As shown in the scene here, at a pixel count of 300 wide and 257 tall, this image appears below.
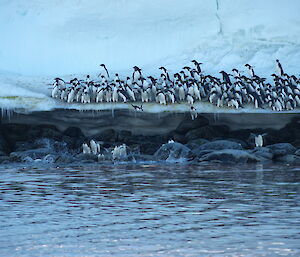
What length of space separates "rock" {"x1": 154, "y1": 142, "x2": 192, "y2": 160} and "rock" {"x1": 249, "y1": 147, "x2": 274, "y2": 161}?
1923mm

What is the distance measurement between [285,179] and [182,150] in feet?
23.0

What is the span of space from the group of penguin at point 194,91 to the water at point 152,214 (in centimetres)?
832

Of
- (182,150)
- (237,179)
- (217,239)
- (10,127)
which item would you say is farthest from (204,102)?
(217,239)

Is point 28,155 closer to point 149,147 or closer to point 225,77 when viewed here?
point 149,147

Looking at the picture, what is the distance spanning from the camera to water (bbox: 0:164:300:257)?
8.75 metres

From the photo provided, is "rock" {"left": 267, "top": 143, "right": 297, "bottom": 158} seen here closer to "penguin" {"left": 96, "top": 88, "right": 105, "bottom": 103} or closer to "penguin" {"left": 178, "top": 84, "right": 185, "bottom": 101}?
"penguin" {"left": 178, "top": 84, "right": 185, "bottom": 101}

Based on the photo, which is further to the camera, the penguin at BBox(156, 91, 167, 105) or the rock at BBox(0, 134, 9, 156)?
the penguin at BBox(156, 91, 167, 105)

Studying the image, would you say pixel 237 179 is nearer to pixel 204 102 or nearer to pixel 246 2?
pixel 204 102

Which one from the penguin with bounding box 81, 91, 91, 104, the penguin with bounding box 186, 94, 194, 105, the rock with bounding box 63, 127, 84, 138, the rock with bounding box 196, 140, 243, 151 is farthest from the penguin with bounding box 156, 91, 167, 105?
the rock with bounding box 196, 140, 243, 151

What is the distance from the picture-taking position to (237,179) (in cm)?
1650

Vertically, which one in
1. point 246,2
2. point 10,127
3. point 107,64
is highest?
point 246,2

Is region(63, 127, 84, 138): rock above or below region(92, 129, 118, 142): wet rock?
above

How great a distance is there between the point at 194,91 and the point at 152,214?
1572 centimetres

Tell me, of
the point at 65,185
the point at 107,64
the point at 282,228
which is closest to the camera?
the point at 282,228
